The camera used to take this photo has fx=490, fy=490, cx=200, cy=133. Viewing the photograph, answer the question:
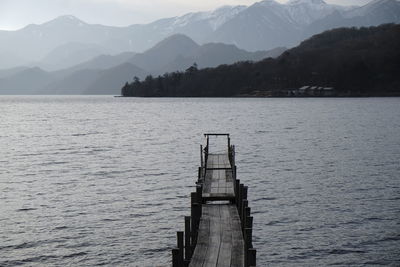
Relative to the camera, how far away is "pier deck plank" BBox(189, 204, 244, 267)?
18703mm

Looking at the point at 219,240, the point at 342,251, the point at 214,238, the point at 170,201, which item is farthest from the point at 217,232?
the point at 170,201

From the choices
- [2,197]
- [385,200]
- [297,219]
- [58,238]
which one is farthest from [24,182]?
[385,200]

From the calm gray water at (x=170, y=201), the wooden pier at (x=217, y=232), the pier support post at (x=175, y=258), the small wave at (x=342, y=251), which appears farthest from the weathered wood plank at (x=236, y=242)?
the small wave at (x=342, y=251)

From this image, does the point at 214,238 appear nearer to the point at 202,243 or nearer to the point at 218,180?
the point at 202,243

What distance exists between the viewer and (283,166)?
187 feet

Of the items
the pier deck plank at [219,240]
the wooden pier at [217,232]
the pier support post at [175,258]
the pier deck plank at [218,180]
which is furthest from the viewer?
the pier deck plank at [218,180]

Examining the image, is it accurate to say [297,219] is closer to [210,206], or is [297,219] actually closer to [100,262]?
[210,206]

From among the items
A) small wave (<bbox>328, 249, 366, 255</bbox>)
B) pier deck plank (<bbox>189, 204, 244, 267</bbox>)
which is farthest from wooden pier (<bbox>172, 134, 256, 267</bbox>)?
small wave (<bbox>328, 249, 366, 255</bbox>)

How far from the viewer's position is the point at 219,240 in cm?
2116

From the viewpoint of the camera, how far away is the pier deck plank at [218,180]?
2847 cm

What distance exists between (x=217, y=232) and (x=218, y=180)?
10.6 meters

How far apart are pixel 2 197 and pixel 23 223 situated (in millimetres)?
9183

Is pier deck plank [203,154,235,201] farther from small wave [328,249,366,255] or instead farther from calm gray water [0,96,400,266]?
small wave [328,249,366,255]

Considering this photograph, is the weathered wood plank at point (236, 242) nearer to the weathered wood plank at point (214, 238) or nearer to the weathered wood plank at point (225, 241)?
the weathered wood plank at point (225, 241)
